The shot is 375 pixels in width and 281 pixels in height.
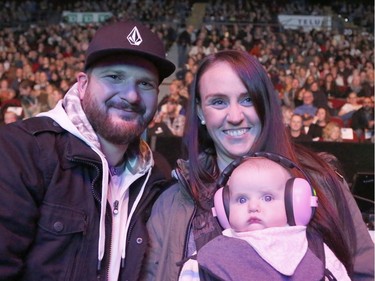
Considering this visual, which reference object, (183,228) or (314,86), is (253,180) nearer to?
(183,228)

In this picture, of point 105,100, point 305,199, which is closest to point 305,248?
point 305,199

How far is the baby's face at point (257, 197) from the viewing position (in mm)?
1359

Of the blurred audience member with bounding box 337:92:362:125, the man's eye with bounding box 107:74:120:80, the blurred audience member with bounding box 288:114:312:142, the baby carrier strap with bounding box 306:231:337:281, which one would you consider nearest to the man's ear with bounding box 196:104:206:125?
the man's eye with bounding box 107:74:120:80

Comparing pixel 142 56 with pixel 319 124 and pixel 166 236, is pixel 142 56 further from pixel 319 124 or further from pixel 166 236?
pixel 319 124

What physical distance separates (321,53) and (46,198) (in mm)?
9848

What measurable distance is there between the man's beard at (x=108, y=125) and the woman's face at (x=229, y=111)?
0.27 m

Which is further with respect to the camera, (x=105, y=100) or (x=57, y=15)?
(x=57, y=15)

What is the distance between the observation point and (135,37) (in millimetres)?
1734

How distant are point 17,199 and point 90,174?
0.27 meters

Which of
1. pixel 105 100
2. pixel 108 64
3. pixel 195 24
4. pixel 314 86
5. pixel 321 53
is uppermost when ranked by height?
pixel 195 24

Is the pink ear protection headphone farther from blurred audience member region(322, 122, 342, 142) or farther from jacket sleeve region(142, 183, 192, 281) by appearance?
blurred audience member region(322, 122, 342, 142)

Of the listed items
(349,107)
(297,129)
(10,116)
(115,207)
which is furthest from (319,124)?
(115,207)

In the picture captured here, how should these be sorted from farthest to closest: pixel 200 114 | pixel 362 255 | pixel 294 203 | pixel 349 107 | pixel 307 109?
1. pixel 349 107
2. pixel 307 109
3. pixel 200 114
4. pixel 362 255
5. pixel 294 203

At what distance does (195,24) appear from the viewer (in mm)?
12086
